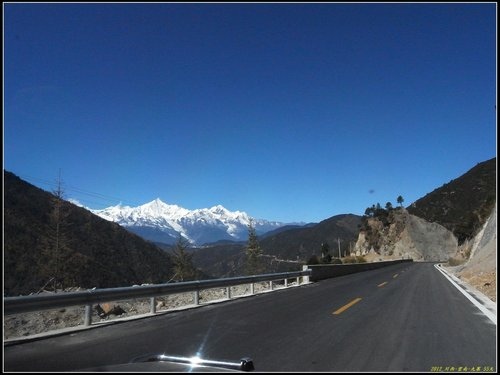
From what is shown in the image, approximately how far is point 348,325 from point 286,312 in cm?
279

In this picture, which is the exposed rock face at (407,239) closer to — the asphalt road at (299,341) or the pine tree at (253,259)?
the pine tree at (253,259)

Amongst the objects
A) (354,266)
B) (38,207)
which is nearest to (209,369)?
(354,266)

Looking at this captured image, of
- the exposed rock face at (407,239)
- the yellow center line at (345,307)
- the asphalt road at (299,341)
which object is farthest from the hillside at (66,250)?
the exposed rock face at (407,239)

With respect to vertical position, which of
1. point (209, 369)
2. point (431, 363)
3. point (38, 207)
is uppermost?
point (38, 207)

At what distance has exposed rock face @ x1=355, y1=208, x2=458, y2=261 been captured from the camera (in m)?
135

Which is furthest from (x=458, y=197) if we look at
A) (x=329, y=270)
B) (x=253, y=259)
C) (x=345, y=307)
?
(x=345, y=307)

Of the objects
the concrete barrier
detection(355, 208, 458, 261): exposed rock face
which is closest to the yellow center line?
the concrete barrier

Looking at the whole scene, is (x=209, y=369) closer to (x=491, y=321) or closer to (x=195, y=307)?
(x=491, y=321)

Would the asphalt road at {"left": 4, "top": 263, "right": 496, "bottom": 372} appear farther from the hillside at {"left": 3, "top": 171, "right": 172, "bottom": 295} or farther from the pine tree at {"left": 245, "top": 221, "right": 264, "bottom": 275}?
the pine tree at {"left": 245, "top": 221, "right": 264, "bottom": 275}

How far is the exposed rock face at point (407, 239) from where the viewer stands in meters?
135

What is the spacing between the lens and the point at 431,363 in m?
6.51

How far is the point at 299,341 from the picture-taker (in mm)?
8164

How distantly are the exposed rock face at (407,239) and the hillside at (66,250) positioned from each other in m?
72.0

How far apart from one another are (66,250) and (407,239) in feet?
382
